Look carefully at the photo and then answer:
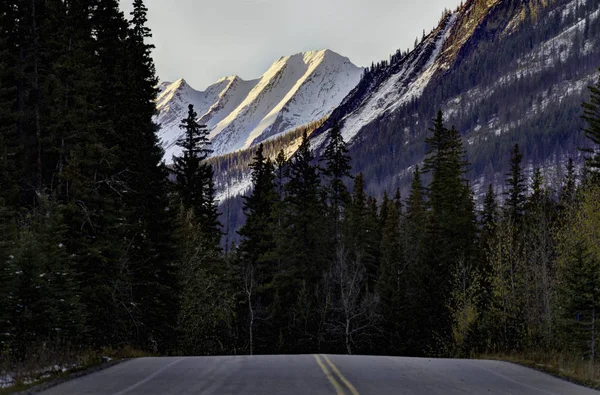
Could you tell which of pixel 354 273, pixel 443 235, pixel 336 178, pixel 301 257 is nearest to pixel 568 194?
pixel 443 235

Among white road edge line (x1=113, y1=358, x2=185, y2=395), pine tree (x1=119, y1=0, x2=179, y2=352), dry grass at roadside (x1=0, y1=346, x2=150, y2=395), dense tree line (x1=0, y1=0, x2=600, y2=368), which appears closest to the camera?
white road edge line (x1=113, y1=358, x2=185, y2=395)

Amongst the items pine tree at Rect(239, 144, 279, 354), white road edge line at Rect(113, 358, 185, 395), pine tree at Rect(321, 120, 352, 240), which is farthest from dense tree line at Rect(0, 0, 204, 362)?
pine tree at Rect(321, 120, 352, 240)

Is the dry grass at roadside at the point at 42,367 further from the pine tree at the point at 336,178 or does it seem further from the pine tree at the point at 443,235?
the pine tree at the point at 336,178

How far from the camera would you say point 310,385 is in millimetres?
11391

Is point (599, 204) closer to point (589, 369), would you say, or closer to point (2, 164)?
point (589, 369)

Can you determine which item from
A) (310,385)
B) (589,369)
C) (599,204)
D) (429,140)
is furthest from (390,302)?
(310,385)

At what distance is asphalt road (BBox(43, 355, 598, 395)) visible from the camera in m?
11.0

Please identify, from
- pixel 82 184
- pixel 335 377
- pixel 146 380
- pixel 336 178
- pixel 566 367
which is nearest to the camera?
pixel 146 380

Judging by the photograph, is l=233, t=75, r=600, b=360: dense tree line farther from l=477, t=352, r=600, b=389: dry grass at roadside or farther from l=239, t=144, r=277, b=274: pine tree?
l=477, t=352, r=600, b=389: dry grass at roadside

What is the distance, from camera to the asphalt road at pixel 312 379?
433 inches

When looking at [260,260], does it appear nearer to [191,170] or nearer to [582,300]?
[191,170]

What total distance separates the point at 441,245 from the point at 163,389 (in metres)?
45.9

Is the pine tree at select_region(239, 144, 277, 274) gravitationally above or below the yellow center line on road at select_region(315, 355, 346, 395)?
above

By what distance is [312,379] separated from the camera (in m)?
12.2
